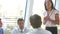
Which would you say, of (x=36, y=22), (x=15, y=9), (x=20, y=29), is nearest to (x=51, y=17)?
(x=20, y=29)

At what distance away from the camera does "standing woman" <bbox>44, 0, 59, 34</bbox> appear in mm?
3205

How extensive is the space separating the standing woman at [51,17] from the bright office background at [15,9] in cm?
49

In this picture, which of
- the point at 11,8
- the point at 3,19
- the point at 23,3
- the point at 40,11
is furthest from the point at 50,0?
the point at 3,19

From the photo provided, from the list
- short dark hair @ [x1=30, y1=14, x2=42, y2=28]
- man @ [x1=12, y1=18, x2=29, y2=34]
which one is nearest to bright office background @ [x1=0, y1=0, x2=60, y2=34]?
man @ [x1=12, y1=18, x2=29, y2=34]

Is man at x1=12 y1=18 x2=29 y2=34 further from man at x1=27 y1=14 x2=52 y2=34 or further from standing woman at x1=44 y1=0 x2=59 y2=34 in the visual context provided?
man at x1=27 y1=14 x2=52 y2=34

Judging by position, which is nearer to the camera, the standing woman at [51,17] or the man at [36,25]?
the man at [36,25]

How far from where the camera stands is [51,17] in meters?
3.28

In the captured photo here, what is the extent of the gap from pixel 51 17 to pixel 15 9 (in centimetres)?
111

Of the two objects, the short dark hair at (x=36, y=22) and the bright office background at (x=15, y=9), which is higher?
the bright office background at (x=15, y=9)

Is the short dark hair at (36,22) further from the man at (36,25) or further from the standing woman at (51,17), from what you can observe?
the standing woman at (51,17)

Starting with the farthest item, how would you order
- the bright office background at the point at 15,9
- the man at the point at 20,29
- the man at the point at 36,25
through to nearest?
1. the bright office background at the point at 15,9
2. the man at the point at 20,29
3. the man at the point at 36,25

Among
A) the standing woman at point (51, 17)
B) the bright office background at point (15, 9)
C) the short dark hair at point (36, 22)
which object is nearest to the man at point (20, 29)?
the bright office background at point (15, 9)

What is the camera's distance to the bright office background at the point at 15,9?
12.5ft

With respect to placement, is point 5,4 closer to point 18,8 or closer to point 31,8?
point 18,8
